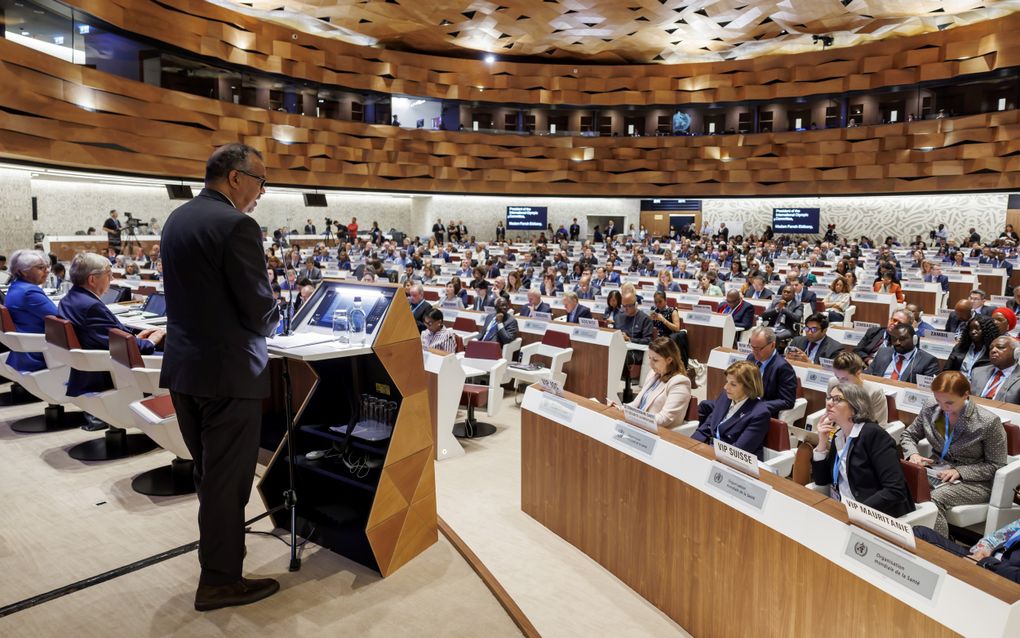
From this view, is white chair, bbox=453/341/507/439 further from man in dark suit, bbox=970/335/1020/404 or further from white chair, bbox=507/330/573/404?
man in dark suit, bbox=970/335/1020/404

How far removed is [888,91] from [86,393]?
1067 inches

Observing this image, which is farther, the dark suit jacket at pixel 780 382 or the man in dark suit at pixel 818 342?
the man in dark suit at pixel 818 342

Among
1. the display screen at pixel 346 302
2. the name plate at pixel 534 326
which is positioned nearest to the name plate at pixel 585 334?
the name plate at pixel 534 326

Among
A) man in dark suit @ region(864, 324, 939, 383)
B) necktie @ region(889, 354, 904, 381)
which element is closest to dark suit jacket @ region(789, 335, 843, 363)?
man in dark suit @ region(864, 324, 939, 383)

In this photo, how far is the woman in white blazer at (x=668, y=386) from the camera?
4.12 metres

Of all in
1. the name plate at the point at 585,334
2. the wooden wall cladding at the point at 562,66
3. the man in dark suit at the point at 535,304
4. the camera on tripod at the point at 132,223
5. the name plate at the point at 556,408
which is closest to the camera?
the name plate at the point at 556,408

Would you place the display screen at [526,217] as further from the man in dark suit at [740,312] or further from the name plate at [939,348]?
the name plate at [939,348]

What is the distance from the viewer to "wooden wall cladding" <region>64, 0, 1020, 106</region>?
18.8m

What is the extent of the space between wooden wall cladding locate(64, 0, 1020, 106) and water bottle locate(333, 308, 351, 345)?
1653 cm

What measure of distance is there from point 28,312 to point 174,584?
3379 millimetres

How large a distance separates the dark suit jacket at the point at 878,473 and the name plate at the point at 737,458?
73cm

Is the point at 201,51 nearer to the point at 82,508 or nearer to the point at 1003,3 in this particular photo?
the point at 82,508

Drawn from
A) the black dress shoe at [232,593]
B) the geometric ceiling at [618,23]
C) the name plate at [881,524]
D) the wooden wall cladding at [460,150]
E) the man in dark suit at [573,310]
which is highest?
the geometric ceiling at [618,23]

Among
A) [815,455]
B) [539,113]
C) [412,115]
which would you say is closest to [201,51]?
[412,115]
